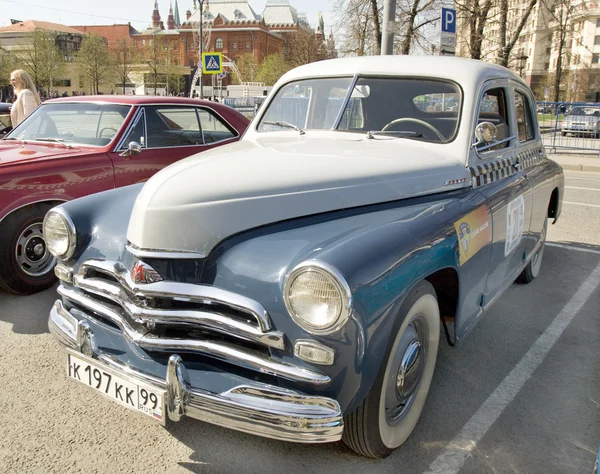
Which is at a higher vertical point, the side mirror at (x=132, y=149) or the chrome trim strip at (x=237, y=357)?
the side mirror at (x=132, y=149)

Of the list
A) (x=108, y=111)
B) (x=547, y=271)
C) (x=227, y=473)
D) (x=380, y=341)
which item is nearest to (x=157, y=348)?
(x=227, y=473)

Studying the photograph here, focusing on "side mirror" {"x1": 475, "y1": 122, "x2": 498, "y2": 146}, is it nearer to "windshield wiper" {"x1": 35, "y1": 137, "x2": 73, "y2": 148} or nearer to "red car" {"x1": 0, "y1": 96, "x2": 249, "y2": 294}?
"red car" {"x1": 0, "y1": 96, "x2": 249, "y2": 294}

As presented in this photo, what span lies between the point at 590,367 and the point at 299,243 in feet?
7.68

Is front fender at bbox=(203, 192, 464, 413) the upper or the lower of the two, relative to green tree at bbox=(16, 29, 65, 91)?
lower

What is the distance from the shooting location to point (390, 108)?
3.57 m

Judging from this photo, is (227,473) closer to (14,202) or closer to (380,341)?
(380,341)

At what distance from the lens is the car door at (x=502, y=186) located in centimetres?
328

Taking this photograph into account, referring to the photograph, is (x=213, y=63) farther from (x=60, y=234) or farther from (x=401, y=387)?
(x=401, y=387)

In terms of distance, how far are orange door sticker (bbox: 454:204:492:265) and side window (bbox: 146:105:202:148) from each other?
3.54 meters

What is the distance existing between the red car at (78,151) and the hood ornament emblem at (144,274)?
2525 mm

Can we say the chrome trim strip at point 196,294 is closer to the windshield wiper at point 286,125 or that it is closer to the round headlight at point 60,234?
the round headlight at point 60,234

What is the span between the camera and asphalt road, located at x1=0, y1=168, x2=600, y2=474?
2.48 m

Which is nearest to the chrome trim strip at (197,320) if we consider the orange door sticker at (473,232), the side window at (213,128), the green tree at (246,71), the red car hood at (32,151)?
the orange door sticker at (473,232)

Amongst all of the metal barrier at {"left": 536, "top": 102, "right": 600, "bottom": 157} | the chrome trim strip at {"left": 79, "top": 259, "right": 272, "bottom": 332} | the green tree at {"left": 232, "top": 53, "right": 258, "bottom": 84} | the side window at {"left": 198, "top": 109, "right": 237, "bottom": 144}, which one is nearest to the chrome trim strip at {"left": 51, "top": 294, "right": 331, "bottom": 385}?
the chrome trim strip at {"left": 79, "top": 259, "right": 272, "bottom": 332}
